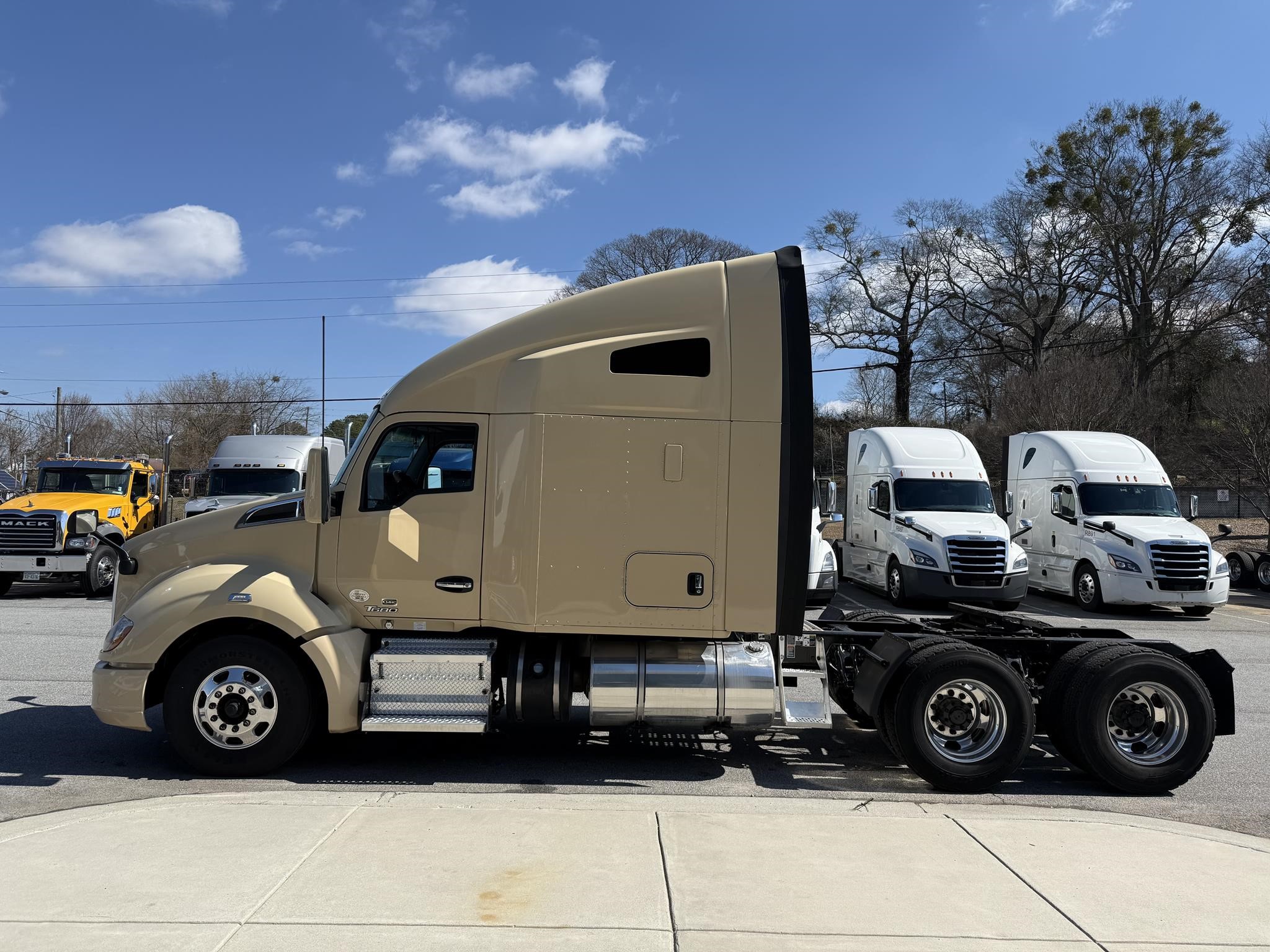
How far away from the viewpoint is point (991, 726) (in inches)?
244

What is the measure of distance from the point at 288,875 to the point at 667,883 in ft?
5.86

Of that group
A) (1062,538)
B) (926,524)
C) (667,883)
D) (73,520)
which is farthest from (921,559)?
(73,520)

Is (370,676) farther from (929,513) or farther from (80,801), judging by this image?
(929,513)

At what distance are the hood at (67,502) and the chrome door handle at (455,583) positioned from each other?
13.8 meters

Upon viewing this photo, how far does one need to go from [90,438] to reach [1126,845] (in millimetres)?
63636

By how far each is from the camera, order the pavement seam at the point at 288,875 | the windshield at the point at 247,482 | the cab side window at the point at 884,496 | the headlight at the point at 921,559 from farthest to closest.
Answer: the windshield at the point at 247,482
the cab side window at the point at 884,496
the headlight at the point at 921,559
the pavement seam at the point at 288,875

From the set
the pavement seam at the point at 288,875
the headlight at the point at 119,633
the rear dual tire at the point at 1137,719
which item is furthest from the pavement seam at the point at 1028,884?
the headlight at the point at 119,633

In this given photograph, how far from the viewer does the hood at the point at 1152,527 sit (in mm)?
16062

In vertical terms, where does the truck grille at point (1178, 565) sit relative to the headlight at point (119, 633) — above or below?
above

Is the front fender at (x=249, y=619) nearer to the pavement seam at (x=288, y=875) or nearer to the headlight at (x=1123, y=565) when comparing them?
the pavement seam at (x=288, y=875)

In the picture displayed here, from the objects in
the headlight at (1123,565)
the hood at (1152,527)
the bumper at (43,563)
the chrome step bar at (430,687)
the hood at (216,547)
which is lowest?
the chrome step bar at (430,687)

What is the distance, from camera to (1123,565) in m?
16.3

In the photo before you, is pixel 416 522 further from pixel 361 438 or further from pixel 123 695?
pixel 123 695

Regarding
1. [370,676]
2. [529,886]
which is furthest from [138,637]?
[529,886]
